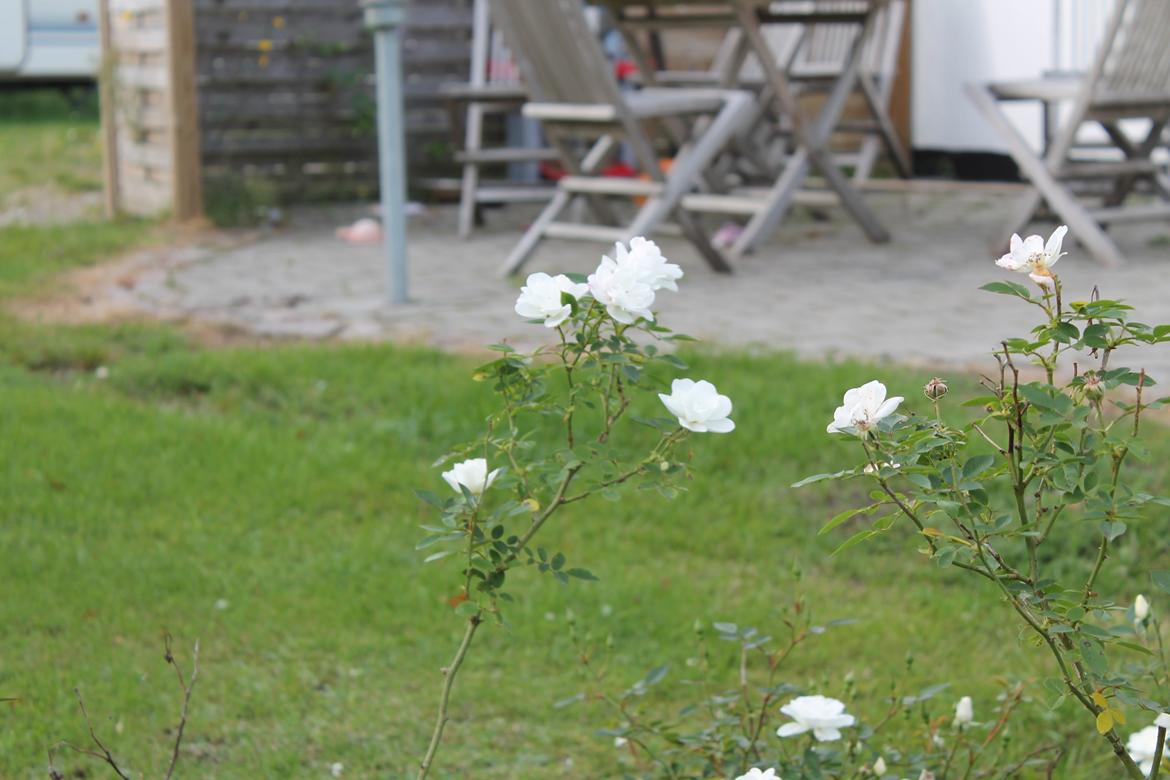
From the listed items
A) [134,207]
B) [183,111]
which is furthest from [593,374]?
[134,207]

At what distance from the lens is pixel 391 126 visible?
5.55 meters

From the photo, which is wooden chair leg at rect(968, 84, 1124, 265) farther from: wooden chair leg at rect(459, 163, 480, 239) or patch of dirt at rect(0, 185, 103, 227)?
patch of dirt at rect(0, 185, 103, 227)

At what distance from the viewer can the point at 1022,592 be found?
4.66ft

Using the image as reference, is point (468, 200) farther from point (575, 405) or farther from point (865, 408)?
point (865, 408)

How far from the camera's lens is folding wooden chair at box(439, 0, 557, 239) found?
7.51 m

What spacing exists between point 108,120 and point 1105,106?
5541mm

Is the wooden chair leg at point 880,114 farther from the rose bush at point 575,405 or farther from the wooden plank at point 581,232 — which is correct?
the rose bush at point 575,405

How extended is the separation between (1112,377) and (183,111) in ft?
23.6

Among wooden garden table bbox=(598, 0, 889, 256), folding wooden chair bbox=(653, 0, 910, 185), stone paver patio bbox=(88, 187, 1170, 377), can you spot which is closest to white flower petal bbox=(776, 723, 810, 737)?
stone paver patio bbox=(88, 187, 1170, 377)

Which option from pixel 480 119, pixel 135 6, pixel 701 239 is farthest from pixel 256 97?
pixel 701 239

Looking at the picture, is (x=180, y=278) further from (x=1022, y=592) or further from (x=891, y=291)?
(x=1022, y=592)

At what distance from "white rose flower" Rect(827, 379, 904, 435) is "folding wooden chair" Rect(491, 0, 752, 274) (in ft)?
14.5

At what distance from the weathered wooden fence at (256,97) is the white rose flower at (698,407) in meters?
6.86

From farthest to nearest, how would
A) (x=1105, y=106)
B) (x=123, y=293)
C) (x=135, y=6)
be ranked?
(x=135, y=6)
(x=123, y=293)
(x=1105, y=106)
